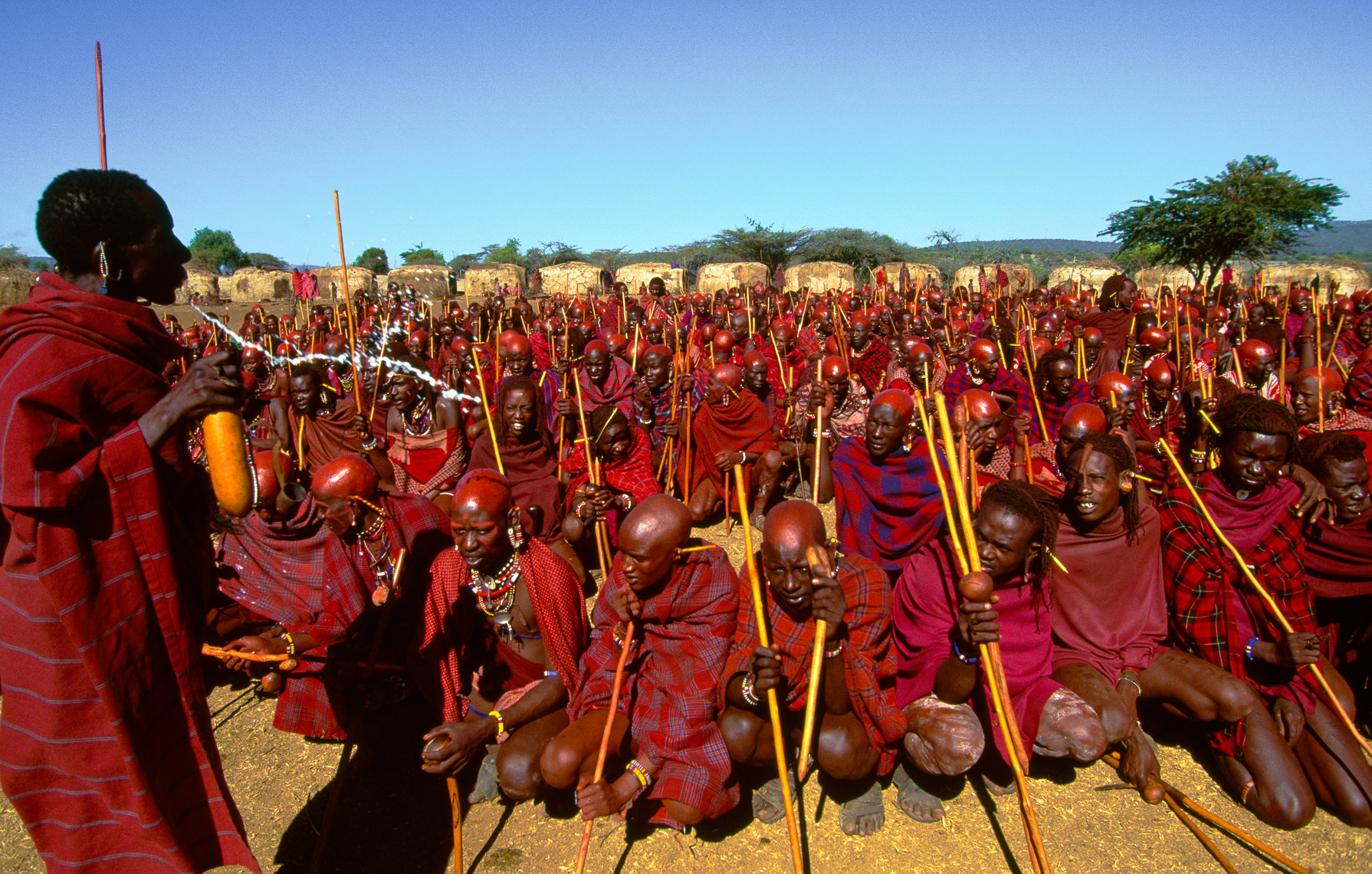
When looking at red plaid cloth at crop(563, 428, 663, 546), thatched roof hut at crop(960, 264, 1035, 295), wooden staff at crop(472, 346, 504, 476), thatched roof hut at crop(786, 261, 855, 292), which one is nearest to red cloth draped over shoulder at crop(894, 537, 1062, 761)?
red plaid cloth at crop(563, 428, 663, 546)

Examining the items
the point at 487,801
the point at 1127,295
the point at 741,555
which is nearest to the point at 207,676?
the point at 487,801

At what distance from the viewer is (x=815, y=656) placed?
3.11 meters

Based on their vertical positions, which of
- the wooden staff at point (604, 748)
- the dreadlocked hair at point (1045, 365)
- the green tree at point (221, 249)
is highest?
the green tree at point (221, 249)

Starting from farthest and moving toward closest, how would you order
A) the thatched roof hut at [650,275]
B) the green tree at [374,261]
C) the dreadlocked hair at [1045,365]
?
the green tree at [374,261]
the thatched roof hut at [650,275]
the dreadlocked hair at [1045,365]

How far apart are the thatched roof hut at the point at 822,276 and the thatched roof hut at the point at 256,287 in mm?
21188

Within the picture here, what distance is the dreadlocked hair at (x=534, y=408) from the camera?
670cm

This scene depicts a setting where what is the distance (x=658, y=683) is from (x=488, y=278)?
31345mm

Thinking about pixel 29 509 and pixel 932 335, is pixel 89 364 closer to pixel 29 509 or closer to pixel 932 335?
pixel 29 509

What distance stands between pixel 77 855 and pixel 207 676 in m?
3.25

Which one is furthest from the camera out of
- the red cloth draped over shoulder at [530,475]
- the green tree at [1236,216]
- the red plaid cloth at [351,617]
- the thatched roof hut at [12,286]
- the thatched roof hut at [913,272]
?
the thatched roof hut at [913,272]

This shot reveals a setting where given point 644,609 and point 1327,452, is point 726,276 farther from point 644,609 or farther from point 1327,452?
point 644,609

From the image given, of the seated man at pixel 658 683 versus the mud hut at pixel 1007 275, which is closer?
the seated man at pixel 658 683

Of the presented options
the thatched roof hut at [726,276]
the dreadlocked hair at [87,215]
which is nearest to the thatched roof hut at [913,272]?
the thatched roof hut at [726,276]

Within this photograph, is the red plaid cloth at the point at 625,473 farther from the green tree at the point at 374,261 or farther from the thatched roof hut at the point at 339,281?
the green tree at the point at 374,261
